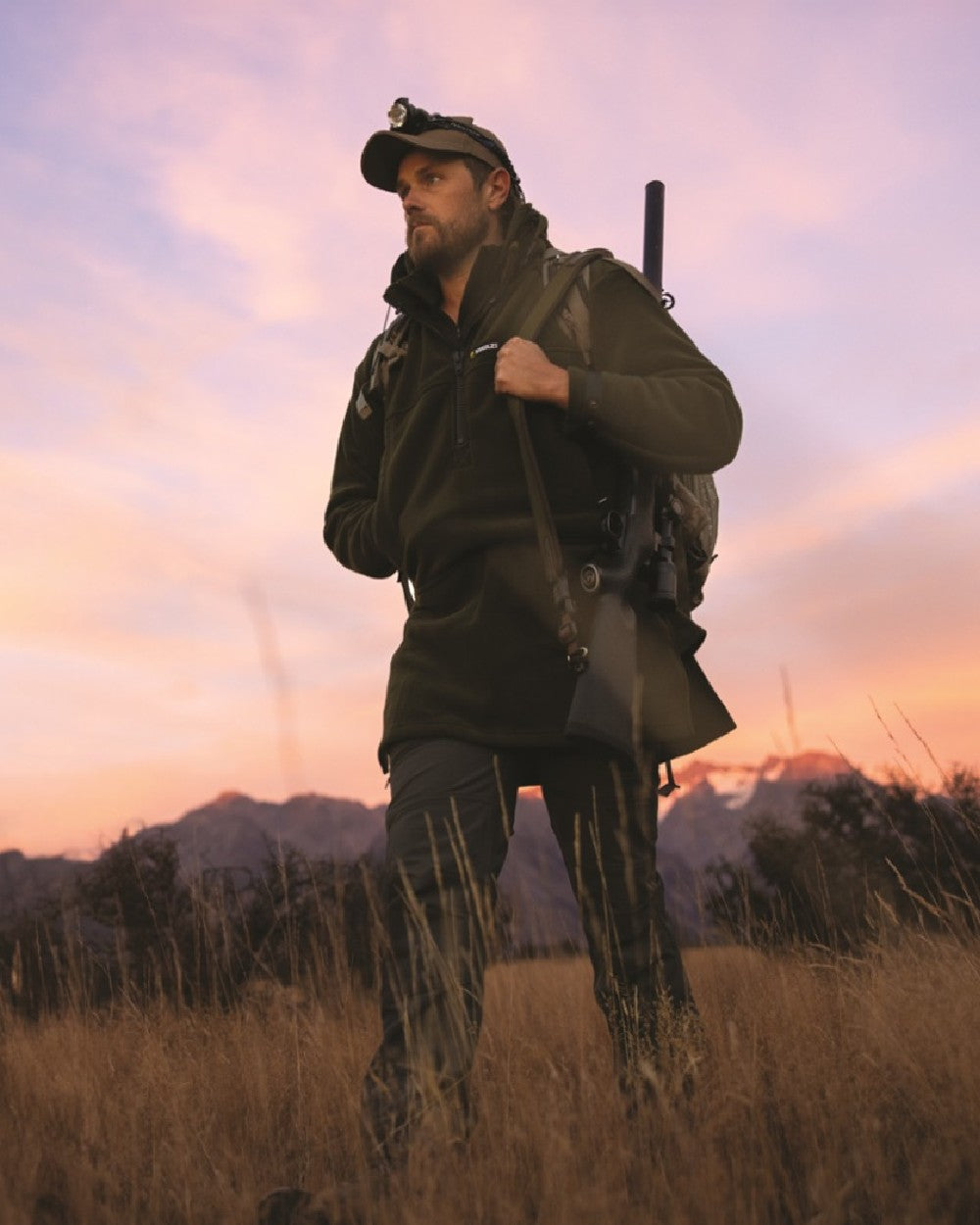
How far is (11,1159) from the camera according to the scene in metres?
3.49

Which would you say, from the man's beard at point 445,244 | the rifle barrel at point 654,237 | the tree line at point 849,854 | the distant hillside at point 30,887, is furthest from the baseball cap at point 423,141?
the distant hillside at point 30,887

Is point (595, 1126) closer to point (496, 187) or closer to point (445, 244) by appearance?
point (445, 244)

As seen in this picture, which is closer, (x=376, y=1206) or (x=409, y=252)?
(x=376, y=1206)

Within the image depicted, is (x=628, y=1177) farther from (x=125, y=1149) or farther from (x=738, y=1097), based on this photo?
(x=125, y=1149)

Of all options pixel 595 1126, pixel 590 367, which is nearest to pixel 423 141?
pixel 590 367

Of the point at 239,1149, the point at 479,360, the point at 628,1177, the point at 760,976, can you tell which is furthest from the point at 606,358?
the point at 760,976

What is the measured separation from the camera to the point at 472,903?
3.15 meters

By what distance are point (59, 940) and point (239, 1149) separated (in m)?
5.59

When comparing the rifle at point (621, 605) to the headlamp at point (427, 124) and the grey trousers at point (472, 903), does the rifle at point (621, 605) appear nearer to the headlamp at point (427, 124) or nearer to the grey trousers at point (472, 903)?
the grey trousers at point (472, 903)

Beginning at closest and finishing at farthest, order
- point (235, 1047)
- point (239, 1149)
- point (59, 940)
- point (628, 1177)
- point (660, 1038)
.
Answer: point (628, 1177), point (660, 1038), point (239, 1149), point (235, 1047), point (59, 940)

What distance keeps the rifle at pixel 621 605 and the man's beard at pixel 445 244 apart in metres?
0.82

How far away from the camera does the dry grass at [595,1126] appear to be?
2.58 m

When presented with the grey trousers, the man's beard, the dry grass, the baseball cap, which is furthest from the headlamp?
the dry grass

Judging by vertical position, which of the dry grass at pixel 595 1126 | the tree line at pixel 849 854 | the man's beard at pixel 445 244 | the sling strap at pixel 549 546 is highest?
the man's beard at pixel 445 244
